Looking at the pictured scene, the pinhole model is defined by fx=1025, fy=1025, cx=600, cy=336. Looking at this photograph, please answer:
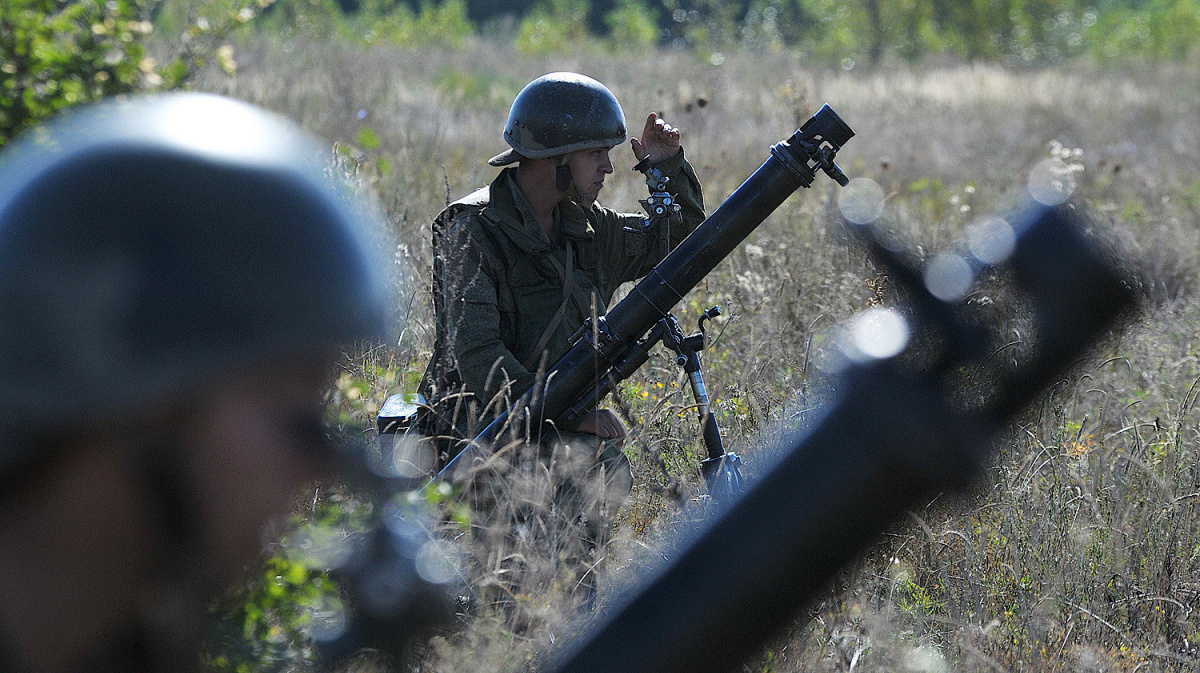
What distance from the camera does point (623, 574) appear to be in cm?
264

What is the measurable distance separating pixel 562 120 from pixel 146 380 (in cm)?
272

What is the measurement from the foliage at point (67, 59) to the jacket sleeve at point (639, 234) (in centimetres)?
290

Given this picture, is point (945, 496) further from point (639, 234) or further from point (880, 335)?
point (639, 234)

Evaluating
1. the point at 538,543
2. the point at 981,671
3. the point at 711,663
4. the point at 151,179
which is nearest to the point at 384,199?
the point at 538,543

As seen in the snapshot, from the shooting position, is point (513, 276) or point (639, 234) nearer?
point (513, 276)

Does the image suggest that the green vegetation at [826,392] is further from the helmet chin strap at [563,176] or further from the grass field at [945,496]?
the helmet chin strap at [563,176]

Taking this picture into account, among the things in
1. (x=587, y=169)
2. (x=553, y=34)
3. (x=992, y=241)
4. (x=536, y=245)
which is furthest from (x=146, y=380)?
(x=553, y=34)

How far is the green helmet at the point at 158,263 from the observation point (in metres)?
1.04

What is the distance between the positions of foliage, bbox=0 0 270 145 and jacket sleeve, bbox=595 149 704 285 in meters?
2.90

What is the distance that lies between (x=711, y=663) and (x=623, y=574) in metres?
1.97

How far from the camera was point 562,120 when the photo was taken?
11.9 feet

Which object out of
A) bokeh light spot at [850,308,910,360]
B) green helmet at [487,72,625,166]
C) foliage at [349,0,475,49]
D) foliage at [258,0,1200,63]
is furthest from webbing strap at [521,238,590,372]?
foliage at [258,0,1200,63]

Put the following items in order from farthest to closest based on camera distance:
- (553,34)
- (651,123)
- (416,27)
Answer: (416,27)
(553,34)
(651,123)

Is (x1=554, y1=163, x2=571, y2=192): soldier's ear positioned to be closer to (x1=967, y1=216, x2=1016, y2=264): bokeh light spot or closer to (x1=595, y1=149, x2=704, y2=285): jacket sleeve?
(x1=595, y1=149, x2=704, y2=285): jacket sleeve
